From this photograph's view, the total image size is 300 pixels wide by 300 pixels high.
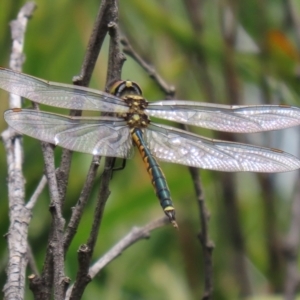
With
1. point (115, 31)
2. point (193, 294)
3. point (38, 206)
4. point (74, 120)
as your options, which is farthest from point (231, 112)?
point (193, 294)

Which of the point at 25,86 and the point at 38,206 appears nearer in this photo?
the point at 25,86

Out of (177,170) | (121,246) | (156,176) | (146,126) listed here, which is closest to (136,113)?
(146,126)

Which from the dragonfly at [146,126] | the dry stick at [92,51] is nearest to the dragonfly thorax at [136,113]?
the dragonfly at [146,126]

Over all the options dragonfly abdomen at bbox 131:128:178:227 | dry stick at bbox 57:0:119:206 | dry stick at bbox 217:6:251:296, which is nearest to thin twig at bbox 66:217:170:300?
dragonfly abdomen at bbox 131:128:178:227

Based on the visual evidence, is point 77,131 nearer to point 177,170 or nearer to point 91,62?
point 91,62

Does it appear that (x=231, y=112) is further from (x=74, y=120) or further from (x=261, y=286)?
(x=261, y=286)

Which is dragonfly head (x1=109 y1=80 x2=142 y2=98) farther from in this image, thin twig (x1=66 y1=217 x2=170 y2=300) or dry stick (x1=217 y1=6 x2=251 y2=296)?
dry stick (x1=217 y1=6 x2=251 y2=296)
